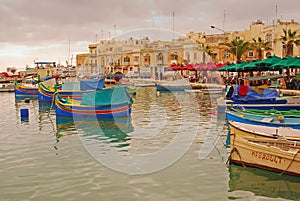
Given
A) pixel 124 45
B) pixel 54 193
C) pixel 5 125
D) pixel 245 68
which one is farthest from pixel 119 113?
pixel 124 45

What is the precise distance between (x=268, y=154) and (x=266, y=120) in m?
5.10

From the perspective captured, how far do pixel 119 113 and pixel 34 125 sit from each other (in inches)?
225

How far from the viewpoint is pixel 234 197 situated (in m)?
10.6

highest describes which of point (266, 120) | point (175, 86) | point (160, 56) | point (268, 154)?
point (160, 56)

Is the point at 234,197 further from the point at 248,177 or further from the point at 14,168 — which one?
the point at 14,168

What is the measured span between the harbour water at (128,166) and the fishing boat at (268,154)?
0.85 ft

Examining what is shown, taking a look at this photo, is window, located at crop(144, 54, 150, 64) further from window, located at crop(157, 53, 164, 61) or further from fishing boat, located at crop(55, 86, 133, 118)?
fishing boat, located at crop(55, 86, 133, 118)

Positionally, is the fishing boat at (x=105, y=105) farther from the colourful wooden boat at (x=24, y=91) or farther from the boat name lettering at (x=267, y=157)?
the colourful wooden boat at (x=24, y=91)

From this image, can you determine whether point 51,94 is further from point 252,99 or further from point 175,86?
point 252,99

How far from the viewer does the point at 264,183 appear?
11.4m

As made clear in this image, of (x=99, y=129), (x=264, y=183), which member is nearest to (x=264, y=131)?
(x=264, y=183)

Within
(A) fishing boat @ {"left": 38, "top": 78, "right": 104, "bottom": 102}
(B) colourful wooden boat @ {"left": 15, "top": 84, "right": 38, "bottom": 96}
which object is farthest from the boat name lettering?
(B) colourful wooden boat @ {"left": 15, "top": 84, "right": 38, "bottom": 96}

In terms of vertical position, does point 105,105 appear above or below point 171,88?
below

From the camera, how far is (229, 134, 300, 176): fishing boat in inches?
443
